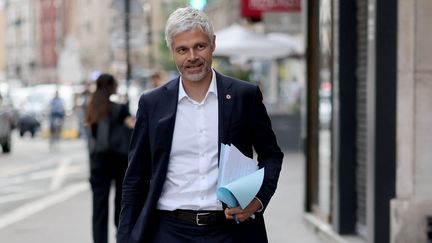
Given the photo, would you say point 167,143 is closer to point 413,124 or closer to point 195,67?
point 195,67

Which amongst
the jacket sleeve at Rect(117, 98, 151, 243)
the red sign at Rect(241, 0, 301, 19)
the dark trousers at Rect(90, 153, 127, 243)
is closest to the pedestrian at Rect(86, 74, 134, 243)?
the dark trousers at Rect(90, 153, 127, 243)

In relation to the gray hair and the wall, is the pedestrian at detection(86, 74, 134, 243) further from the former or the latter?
the gray hair

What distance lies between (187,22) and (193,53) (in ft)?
0.40

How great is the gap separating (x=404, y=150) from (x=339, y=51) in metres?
1.92

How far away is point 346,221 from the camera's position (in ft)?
31.5

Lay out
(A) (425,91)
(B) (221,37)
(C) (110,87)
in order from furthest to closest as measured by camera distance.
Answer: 1. (B) (221,37)
2. (C) (110,87)
3. (A) (425,91)

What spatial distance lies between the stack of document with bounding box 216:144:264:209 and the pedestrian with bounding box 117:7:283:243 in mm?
73

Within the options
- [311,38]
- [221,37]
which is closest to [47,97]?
[221,37]

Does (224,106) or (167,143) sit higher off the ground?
(224,106)

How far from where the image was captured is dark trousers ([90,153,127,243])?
346 inches

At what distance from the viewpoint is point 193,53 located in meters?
4.01

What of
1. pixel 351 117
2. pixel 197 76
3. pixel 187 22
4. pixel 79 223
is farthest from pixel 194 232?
pixel 79 223

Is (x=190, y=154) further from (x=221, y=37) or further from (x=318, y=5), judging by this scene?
(x=221, y=37)

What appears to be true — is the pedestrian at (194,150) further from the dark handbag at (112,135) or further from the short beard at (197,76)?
the dark handbag at (112,135)
